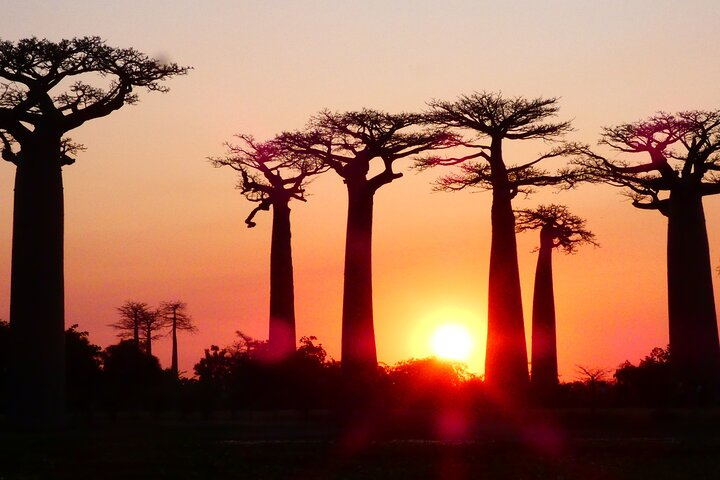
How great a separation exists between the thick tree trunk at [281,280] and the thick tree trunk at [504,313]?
712 centimetres

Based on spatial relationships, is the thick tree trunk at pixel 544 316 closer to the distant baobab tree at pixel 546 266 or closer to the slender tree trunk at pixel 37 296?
the distant baobab tree at pixel 546 266

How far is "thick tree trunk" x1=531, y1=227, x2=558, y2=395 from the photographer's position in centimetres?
4069

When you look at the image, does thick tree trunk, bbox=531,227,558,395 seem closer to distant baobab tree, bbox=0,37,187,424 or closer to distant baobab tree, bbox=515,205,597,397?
distant baobab tree, bbox=515,205,597,397

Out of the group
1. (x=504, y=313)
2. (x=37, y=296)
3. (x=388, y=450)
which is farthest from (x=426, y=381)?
(x=388, y=450)

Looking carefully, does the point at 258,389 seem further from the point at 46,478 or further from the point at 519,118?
the point at 46,478

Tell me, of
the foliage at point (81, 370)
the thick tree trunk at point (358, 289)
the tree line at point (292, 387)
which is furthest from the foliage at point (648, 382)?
the foliage at point (81, 370)

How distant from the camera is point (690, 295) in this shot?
112 feet

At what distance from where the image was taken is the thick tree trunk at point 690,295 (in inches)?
1315

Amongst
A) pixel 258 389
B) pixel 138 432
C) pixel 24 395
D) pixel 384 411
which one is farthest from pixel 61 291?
pixel 258 389

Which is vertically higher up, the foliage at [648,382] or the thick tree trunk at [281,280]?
the thick tree trunk at [281,280]

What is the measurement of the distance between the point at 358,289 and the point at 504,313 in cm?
381

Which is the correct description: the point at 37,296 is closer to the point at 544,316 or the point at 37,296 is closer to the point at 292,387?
the point at 292,387

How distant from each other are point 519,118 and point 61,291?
48.0 ft

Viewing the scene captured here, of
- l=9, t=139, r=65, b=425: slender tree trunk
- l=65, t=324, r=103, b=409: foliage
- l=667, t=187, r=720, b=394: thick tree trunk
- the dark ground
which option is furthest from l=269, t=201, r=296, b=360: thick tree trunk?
the dark ground
